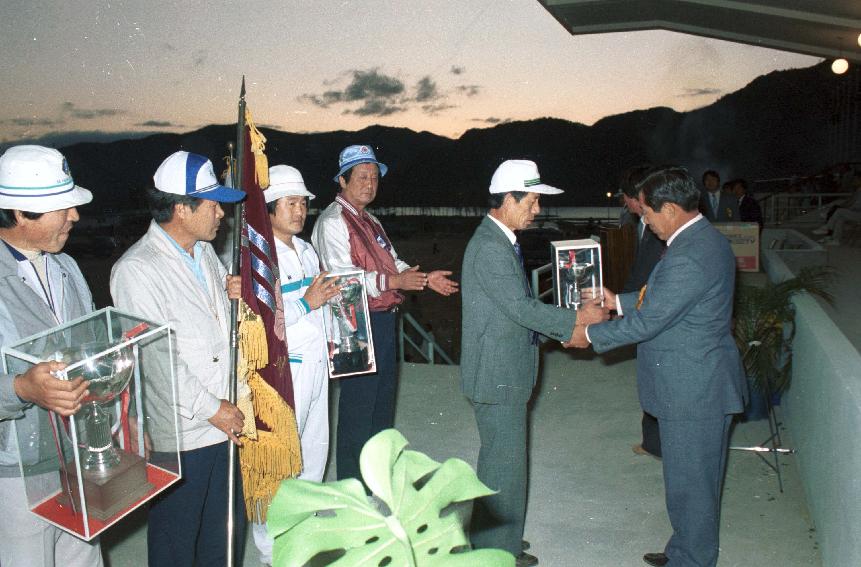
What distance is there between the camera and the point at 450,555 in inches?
31.9

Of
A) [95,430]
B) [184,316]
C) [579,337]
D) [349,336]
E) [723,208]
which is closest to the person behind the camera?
[95,430]

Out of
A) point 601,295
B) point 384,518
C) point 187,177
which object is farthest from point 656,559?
point 384,518

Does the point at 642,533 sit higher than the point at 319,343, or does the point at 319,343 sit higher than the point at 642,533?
the point at 319,343

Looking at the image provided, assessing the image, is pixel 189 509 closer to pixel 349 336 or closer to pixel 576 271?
pixel 349 336

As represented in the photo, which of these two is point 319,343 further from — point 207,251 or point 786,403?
point 786,403

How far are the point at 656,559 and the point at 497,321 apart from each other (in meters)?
1.29

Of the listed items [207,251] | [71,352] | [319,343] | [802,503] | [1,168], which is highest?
[1,168]

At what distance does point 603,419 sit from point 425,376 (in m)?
1.67

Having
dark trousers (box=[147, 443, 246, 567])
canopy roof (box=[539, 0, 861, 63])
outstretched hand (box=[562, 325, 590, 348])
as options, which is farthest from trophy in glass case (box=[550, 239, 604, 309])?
canopy roof (box=[539, 0, 861, 63])

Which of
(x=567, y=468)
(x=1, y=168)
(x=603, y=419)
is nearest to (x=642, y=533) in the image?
(x=567, y=468)

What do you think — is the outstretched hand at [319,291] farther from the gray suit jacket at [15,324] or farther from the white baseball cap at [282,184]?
the gray suit jacket at [15,324]

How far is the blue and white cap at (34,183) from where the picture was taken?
1.85 meters

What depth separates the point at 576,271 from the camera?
3248 mm

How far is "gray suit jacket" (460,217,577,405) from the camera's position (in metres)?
2.65
